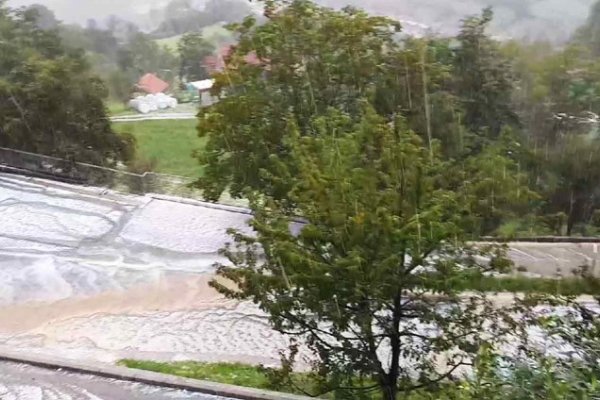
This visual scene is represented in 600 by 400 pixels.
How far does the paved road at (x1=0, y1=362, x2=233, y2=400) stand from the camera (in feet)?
16.9

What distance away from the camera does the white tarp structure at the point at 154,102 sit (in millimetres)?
16211

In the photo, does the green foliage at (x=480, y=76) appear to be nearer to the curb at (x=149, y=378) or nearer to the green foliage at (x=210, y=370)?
the green foliage at (x=210, y=370)

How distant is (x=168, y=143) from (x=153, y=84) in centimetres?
246

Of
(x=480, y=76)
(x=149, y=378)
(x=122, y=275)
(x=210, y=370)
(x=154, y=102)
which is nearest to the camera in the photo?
(x=149, y=378)

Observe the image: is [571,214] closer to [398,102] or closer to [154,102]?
[398,102]

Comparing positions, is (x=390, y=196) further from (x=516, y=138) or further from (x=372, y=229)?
(x=516, y=138)

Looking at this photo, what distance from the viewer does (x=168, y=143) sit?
15367 millimetres

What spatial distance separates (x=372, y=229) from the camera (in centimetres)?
495

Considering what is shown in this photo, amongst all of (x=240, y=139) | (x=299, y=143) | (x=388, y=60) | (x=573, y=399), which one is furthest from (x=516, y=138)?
(x=573, y=399)

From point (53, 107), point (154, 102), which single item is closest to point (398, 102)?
point (53, 107)

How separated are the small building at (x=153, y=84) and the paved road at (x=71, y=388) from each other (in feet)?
39.6

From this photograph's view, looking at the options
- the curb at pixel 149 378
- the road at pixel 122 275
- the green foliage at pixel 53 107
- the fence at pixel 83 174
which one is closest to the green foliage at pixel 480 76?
the road at pixel 122 275

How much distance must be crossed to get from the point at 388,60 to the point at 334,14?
87cm

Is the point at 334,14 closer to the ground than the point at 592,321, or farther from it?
farther from it
